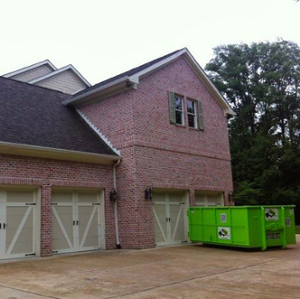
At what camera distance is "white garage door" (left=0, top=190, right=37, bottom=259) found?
11.6 metres

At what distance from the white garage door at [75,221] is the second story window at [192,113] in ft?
18.9

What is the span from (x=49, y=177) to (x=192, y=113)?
306 inches

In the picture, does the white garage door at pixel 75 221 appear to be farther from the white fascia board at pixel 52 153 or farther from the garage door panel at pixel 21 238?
the white fascia board at pixel 52 153

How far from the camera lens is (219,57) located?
4303cm

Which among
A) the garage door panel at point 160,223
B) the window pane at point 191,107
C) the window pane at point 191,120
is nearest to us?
the garage door panel at point 160,223

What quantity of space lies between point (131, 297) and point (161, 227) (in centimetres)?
884

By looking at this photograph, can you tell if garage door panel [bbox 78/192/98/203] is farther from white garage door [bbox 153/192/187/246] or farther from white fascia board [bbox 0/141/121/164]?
white garage door [bbox 153/192/187/246]

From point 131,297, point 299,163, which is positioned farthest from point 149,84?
point 299,163

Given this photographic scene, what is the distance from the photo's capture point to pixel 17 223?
1191 cm

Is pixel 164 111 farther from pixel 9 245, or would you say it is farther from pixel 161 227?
pixel 9 245

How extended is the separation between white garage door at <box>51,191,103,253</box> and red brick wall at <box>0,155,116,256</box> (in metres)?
0.39

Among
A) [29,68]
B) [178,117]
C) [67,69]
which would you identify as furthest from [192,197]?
[29,68]

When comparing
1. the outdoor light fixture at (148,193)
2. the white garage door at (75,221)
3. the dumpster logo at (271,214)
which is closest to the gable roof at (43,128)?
the white garage door at (75,221)

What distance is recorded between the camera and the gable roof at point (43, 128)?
12.2m
